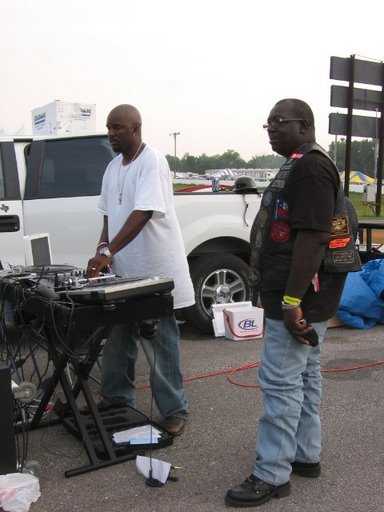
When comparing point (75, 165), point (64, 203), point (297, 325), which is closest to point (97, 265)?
point (297, 325)

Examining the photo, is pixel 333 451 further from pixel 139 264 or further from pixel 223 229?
pixel 223 229

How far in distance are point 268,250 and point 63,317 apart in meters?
1.03

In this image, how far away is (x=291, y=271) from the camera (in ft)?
8.63

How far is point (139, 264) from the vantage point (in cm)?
363

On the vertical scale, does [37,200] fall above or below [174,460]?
above

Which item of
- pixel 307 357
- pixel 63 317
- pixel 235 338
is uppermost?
pixel 63 317

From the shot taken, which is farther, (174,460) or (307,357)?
(174,460)

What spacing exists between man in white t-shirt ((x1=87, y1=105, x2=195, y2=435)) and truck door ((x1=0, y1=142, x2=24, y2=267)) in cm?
183

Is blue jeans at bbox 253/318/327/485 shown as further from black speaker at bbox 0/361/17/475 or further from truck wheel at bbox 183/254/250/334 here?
truck wheel at bbox 183/254/250/334

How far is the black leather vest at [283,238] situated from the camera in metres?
2.71

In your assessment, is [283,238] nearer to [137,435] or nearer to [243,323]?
[137,435]

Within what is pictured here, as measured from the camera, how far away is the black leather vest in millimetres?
2705

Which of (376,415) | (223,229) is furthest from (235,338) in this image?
(376,415)

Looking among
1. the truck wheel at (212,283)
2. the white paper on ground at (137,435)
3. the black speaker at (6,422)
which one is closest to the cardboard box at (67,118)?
the truck wheel at (212,283)
